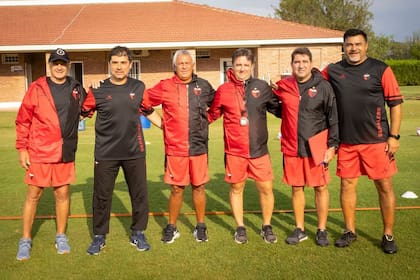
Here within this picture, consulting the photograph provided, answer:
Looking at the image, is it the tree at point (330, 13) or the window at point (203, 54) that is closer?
the window at point (203, 54)

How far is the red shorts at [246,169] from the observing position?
4676mm

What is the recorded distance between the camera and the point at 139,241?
454 cm

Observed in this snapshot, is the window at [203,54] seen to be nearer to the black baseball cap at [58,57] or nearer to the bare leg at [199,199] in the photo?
the bare leg at [199,199]

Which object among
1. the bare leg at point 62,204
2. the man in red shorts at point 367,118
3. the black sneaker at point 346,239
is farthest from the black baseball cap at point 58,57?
the black sneaker at point 346,239

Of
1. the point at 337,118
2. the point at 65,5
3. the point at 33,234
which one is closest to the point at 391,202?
the point at 337,118

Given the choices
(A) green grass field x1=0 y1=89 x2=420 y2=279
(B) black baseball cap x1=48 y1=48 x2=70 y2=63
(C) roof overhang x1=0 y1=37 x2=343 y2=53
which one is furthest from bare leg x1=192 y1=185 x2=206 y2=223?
(C) roof overhang x1=0 y1=37 x2=343 y2=53

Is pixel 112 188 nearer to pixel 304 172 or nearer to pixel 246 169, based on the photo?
pixel 246 169

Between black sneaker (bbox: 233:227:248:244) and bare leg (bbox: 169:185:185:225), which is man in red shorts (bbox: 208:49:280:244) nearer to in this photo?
black sneaker (bbox: 233:227:248:244)

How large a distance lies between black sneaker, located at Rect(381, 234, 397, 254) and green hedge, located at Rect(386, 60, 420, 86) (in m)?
44.3

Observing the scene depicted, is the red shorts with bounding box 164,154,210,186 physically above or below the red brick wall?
below

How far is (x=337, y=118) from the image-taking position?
14.7 ft

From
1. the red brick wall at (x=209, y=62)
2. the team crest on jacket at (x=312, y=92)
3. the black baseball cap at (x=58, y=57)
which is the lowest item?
the team crest on jacket at (x=312, y=92)

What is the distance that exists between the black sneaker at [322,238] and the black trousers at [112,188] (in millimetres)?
1656

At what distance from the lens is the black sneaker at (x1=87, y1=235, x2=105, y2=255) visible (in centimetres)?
441
